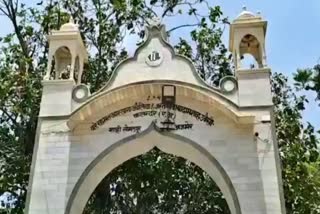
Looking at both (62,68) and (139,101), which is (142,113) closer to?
(139,101)

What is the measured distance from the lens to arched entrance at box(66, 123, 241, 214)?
25.4 feet

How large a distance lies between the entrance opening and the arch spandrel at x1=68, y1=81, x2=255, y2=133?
2.54 meters

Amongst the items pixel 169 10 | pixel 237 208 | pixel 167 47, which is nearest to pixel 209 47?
pixel 169 10

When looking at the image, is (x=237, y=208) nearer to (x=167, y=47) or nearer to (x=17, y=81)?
(x=167, y=47)

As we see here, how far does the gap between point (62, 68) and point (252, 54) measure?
3539 mm

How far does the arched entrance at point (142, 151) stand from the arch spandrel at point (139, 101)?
51 centimetres

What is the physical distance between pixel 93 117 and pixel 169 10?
4.90m

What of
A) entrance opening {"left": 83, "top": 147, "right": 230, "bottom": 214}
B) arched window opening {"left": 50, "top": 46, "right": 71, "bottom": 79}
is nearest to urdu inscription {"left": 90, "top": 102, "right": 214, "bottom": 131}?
arched window opening {"left": 50, "top": 46, "right": 71, "bottom": 79}

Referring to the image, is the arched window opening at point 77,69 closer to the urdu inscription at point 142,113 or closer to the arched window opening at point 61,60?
the arched window opening at point 61,60

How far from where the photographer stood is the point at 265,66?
8359mm

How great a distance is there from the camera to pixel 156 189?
10969 millimetres

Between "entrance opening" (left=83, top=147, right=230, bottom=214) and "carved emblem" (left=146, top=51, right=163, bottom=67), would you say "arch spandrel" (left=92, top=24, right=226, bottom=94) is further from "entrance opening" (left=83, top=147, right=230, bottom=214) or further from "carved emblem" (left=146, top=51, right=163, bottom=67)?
"entrance opening" (left=83, top=147, right=230, bottom=214)

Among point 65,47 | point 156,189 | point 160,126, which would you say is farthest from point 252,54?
point 156,189

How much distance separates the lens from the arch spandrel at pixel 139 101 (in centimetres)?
798
